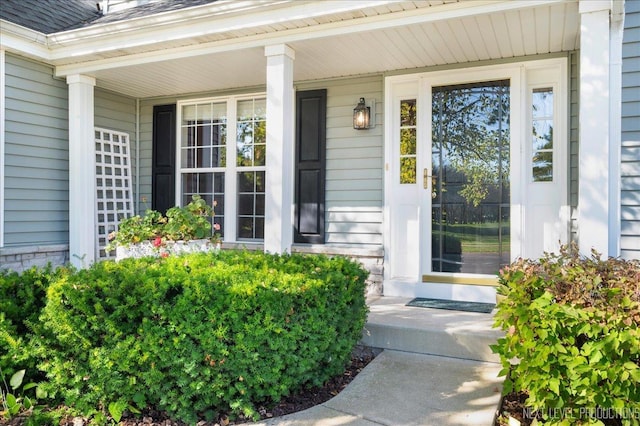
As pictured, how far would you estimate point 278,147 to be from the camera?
4227 millimetres

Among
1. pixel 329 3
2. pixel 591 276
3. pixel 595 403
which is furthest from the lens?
pixel 329 3

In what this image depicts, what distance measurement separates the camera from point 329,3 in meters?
3.81

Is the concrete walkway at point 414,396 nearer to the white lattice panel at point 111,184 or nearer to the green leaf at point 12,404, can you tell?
the green leaf at point 12,404

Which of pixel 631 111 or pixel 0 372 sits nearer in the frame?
pixel 0 372

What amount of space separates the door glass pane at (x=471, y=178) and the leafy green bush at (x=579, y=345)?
2236 millimetres

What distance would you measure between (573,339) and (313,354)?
4.03 ft

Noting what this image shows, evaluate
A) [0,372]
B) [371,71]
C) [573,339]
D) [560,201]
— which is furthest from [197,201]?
[573,339]

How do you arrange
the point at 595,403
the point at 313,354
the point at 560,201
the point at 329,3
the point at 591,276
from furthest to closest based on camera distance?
the point at 560,201, the point at 329,3, the point at 313,354, the point at 591,276, the point at 595,403

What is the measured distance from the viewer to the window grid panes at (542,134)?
441cm

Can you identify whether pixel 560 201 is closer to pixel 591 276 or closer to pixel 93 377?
pixel 591 276

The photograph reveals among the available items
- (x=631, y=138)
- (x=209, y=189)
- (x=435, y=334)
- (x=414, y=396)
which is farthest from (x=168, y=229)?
(x=631, y=138)

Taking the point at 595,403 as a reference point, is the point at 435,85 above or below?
above

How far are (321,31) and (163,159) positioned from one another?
10.1ft

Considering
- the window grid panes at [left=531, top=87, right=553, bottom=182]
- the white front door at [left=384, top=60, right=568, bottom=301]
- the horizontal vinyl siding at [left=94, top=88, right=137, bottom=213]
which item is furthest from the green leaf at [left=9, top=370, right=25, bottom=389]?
the window grid panes at [left=531, top=87, right=553, bottom=182]
